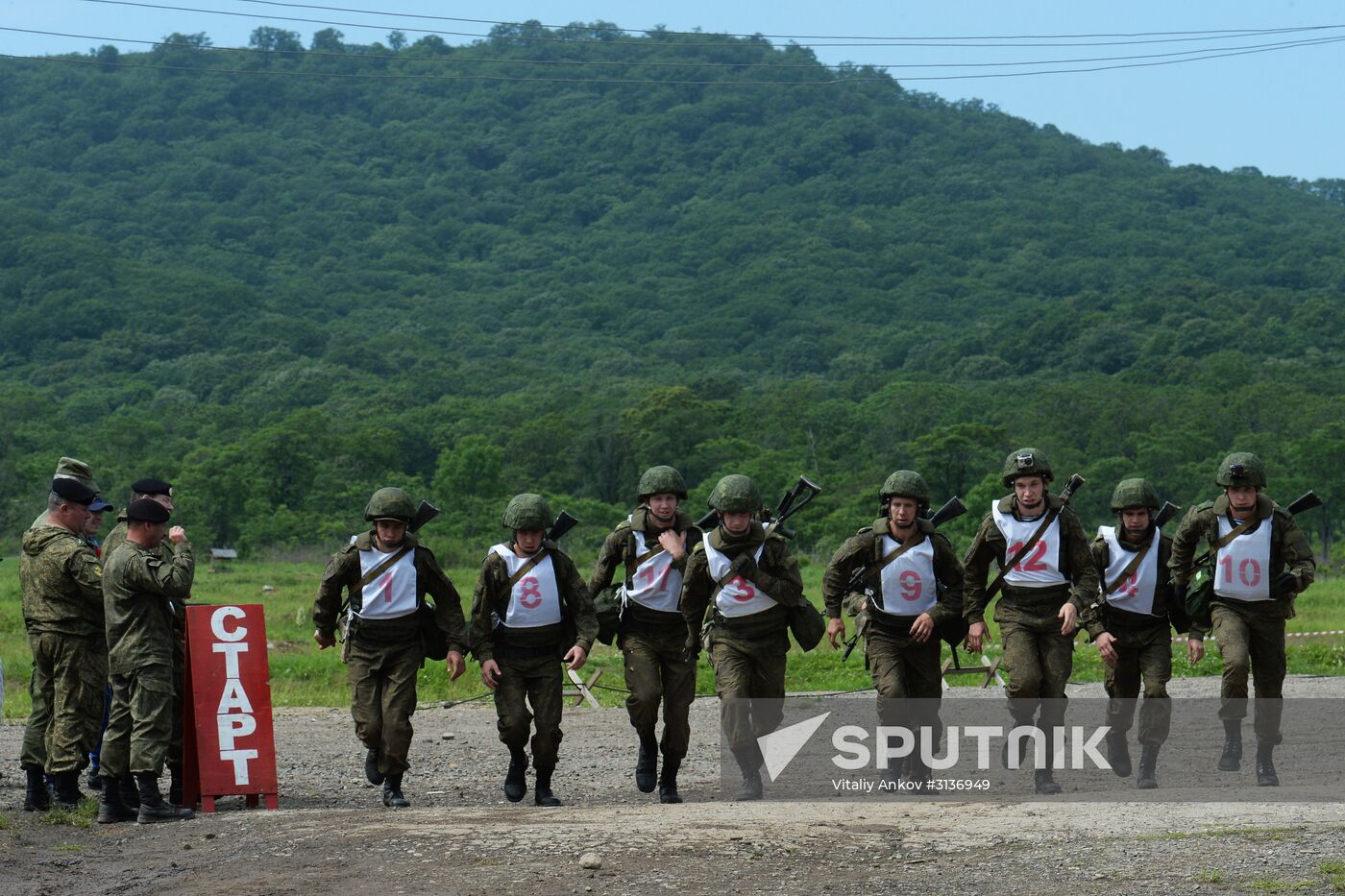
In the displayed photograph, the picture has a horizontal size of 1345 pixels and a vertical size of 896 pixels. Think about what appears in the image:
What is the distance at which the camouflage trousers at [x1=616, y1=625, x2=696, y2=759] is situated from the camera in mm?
10820

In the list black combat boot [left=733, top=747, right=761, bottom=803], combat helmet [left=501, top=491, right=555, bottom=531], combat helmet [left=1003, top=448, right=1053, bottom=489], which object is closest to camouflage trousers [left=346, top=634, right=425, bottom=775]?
combat helmet [left=501, top=491, right=555, bottom=531]

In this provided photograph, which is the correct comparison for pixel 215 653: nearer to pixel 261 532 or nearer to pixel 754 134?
pixel 261 532

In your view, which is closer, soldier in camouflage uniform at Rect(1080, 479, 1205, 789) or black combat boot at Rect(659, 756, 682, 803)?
black combat boot at Rect(659, 756, 682, 803)

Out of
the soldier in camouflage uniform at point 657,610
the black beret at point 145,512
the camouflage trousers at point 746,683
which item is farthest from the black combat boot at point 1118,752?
the black beret at point 145,512

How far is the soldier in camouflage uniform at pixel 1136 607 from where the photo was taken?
443 inches

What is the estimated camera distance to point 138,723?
10.2 m

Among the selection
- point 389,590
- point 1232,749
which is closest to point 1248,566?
point 1232,749

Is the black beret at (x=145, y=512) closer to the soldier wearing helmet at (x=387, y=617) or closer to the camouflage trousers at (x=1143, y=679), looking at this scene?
the soldier wearing helmet at (x=387, y=617)

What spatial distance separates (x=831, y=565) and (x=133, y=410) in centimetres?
8103

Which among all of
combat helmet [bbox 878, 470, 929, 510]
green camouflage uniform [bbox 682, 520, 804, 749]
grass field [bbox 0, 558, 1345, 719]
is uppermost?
combat helmet [bbox 878, 470, 929, 510]

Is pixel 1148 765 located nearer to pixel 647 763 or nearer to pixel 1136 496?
pixel 1136 496

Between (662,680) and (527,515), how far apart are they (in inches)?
51.0

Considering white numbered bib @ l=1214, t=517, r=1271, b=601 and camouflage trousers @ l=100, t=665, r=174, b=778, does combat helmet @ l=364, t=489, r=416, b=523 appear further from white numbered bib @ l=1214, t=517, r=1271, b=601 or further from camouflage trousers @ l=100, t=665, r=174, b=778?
white numbered bib @ l=1214, t=517, r=1271, b=601

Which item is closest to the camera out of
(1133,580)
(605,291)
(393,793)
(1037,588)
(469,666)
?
(393,793)
